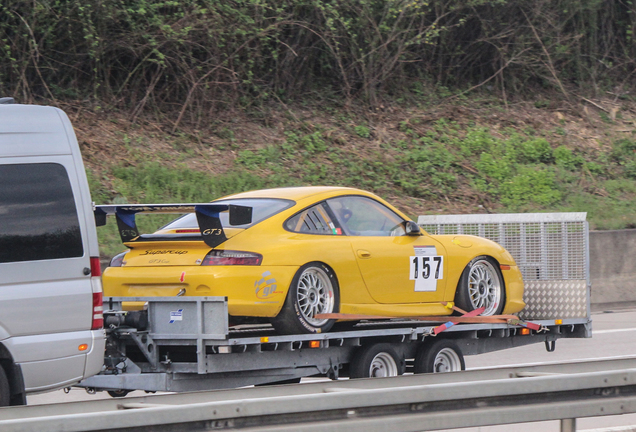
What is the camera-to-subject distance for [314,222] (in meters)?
7.79

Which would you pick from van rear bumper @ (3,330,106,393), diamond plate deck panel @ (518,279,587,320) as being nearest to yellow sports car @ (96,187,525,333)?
diamond plate deck panel @ (518,279,587,320)

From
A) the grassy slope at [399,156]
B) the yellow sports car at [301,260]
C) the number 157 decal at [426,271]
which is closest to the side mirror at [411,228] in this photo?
the yellow sports car at [301,260]

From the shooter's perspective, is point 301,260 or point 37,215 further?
point 301,260

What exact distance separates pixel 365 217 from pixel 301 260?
126 centimetres

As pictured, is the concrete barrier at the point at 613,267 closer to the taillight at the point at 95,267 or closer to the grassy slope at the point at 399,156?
the grassy slope at the point at 399,156

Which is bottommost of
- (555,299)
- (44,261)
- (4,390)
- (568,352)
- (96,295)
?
(568,352)

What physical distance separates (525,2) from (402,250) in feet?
50.8

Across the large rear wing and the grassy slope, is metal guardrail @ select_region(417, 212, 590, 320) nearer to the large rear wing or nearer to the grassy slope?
the large rear wing

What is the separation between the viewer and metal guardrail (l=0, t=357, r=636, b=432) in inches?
162

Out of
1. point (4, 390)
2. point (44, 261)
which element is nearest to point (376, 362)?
point (44, 261)

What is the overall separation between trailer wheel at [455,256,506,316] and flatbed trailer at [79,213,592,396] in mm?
338

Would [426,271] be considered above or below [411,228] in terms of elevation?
below

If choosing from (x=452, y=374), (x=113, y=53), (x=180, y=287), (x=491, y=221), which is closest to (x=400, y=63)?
(x=113, y=53)

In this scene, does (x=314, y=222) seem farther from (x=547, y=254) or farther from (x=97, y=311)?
(x=547, y=254)
